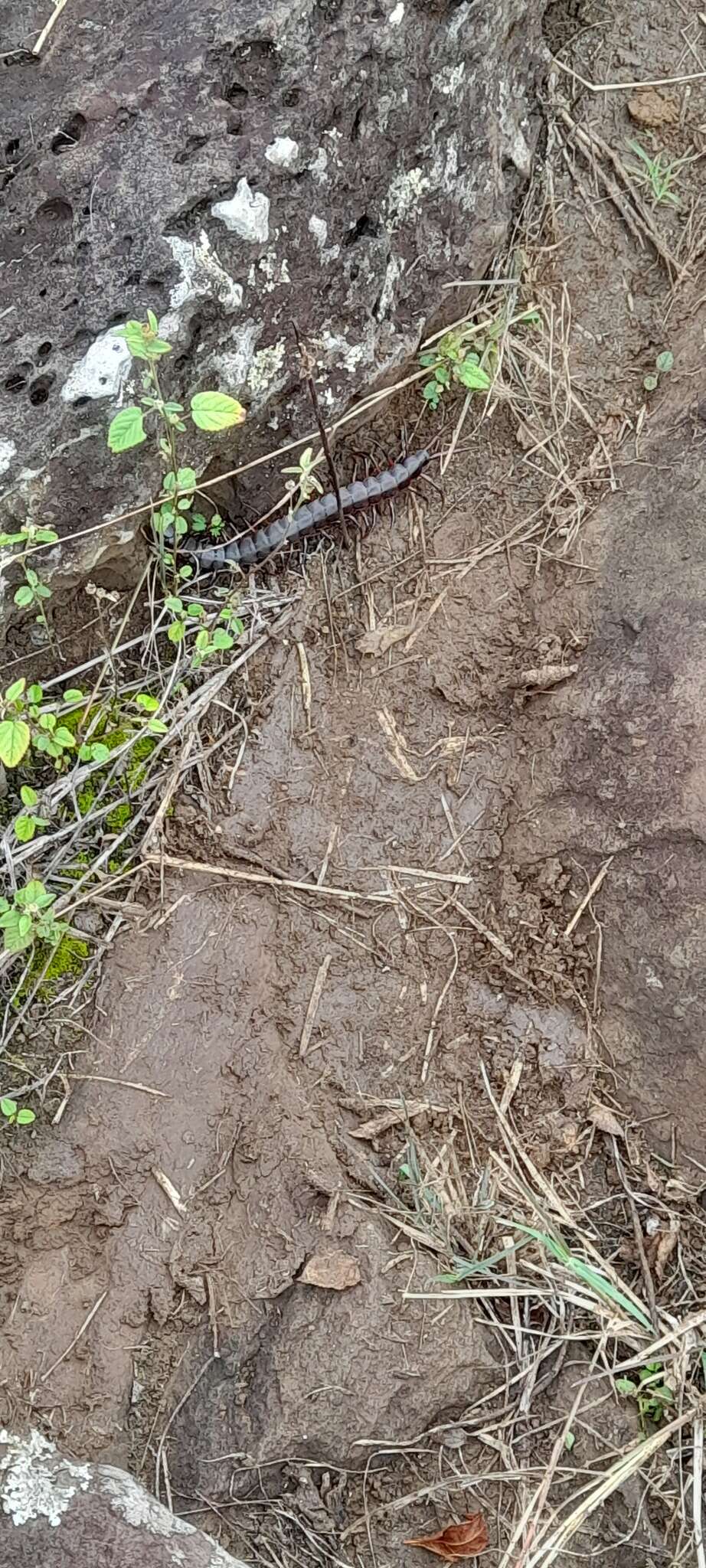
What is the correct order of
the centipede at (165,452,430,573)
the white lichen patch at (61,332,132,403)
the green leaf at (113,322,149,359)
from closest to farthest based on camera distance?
the green leaf at (113,322,149,359)
the white lichen patch at (61,332,132,403)
the centipede at (165,452,430,573)

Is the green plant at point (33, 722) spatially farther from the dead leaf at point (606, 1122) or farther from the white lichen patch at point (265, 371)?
the dead leaf at point (606, 1122)

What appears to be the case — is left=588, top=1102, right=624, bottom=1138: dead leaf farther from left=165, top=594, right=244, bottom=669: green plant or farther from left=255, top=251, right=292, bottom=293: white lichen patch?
left=255, top=251, right=292, bottom=293: white lichen patch

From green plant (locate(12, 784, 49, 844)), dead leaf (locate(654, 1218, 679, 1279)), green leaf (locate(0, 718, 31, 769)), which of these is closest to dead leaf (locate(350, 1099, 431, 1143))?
dead leaf (locate(654, 1218, 679, 1279))

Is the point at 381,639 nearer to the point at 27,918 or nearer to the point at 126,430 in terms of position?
the point at 126,430

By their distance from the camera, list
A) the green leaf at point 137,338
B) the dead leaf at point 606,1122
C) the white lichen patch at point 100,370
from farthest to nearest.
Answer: the dead leaf at point 606,1122 < the white lichen patch at point 100,370 < the green leaf at point 137,338

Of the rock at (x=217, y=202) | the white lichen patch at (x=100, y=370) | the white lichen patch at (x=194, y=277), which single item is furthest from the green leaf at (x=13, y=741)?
the white lichen patch at (x=194, y=277)
